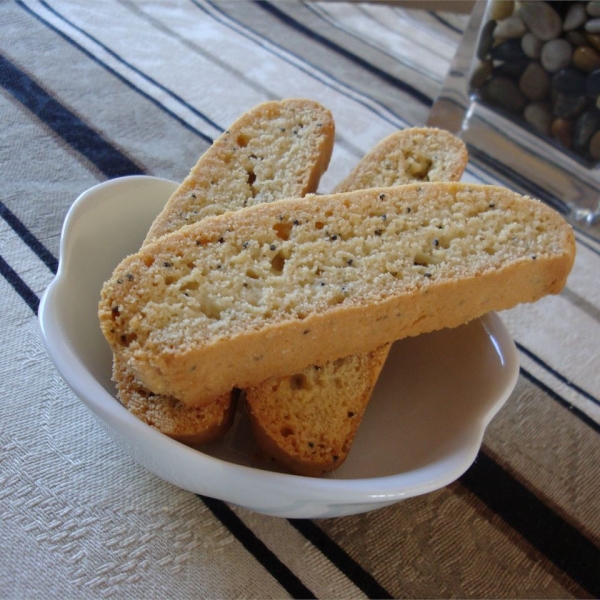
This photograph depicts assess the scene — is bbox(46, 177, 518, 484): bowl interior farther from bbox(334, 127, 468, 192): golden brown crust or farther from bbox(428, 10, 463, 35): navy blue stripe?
bbox(428, 10, 463, 35): navy blue stripe

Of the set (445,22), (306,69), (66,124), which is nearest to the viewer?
(66,124)

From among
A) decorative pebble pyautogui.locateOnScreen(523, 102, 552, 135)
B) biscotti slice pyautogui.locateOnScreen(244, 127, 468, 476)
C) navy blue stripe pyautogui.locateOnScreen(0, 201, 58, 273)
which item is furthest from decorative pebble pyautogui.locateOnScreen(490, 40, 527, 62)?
navy blue stripe pyautogui.locateOnScreen(0, 201, 58, 273)

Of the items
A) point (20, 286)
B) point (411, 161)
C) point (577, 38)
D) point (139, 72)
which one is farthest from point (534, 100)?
point (20, 286)

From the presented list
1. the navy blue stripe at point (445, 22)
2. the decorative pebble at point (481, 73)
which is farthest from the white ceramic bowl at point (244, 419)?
the navy blue stripe at point (445, 22)

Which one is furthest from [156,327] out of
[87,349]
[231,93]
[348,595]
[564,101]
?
[564,101]

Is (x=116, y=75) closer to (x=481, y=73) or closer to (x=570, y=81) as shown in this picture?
(x=481, y=73)

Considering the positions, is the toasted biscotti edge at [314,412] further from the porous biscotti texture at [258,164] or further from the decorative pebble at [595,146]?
the decorative pebble at [595,146]
